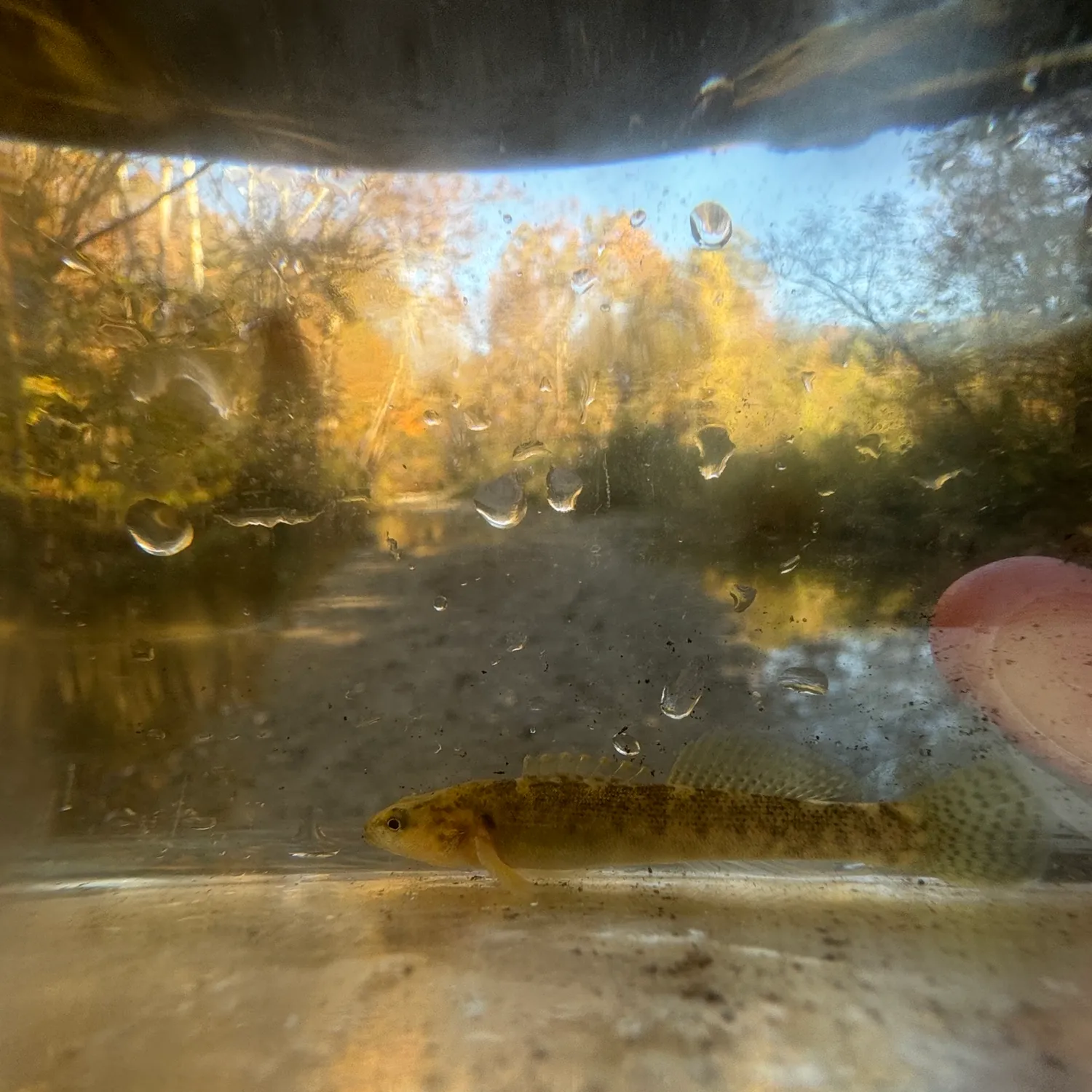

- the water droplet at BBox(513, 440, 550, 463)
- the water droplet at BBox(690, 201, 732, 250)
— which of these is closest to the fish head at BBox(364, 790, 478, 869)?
the water droplet at BBox(513, 440, 550, 463)

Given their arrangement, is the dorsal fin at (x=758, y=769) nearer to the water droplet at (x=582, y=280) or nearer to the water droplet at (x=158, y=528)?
the water droplet at (x=582, y=280)

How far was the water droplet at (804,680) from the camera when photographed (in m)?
1.58

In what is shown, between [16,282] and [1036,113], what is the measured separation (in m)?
2.41

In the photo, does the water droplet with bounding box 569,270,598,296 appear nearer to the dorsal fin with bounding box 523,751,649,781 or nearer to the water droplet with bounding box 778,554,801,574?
the water droplet with bounding box 778,554,801,574

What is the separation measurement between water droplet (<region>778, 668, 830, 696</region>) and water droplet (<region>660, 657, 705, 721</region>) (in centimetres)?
20

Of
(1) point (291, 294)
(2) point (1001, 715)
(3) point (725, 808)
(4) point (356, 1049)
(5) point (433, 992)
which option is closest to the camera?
(4) point (356, 1049)

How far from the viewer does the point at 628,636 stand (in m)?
1.60

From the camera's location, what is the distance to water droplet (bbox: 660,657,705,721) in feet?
5.12

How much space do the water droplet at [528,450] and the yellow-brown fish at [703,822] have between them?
0.72 m

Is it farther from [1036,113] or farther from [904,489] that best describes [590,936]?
[1036,113]

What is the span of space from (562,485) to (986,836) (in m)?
1.16

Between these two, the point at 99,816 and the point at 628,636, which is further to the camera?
the point at 628,636

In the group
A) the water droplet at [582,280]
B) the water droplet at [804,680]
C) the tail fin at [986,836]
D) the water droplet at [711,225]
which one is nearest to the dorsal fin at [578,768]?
the water droplet at [804,680]

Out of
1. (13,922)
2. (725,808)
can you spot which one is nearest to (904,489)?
(725,808)
